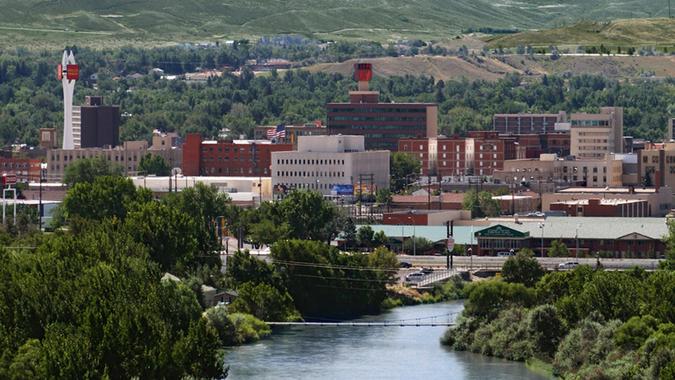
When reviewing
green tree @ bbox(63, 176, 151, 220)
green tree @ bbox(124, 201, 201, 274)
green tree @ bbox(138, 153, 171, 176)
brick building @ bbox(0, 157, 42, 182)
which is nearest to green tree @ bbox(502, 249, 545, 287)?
green tree @ bbox(124, 201, 201, 274)

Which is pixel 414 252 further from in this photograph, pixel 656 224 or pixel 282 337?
pixel 282 337

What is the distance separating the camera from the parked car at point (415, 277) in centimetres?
10319

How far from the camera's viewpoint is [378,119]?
181 m

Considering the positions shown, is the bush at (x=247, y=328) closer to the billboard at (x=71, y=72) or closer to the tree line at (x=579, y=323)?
the tree line at (x=579, y=323)

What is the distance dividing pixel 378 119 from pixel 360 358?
10128cm

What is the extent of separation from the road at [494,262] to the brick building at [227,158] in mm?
53306

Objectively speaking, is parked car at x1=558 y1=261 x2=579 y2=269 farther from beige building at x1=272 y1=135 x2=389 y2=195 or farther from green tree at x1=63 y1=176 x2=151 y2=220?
beige building at x1=272 y1=135 x2=389 y2=195

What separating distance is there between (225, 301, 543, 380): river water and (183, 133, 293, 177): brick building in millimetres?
75636

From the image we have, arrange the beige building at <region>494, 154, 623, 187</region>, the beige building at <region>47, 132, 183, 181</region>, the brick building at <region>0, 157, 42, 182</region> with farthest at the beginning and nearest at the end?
the beige building at <region>47, 132, 183, 181</region>, the brick building at <region>0, 157, 42, 182</region>, the beige building at <region>494, 154, 623, 187</region>

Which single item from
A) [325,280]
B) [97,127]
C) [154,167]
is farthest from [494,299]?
[97,127]

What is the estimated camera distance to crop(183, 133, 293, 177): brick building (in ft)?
542

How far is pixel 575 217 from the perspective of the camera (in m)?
125

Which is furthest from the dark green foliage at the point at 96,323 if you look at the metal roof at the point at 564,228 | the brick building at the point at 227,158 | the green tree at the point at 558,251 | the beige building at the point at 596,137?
the beige building at the point at 596,137

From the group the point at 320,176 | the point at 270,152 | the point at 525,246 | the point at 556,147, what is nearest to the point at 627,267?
the point at 525,246
